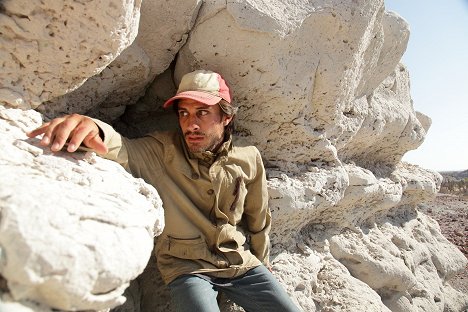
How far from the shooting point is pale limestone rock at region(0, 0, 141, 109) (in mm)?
1618

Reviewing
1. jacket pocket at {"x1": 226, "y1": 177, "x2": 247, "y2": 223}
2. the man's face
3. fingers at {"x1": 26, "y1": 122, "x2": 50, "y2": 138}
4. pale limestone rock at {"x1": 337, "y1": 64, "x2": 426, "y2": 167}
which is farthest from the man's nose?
pale limestone rock at {"x1": 337, "y1": 64, "x2": 426, "y2": 167}

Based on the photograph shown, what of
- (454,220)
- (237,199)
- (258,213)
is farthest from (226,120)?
(454,220)

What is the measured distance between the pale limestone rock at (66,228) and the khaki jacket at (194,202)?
60 centimetres

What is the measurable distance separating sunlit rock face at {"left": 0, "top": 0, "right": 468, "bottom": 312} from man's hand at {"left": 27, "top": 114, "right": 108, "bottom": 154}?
0.05 metres

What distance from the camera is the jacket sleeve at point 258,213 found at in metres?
2.45

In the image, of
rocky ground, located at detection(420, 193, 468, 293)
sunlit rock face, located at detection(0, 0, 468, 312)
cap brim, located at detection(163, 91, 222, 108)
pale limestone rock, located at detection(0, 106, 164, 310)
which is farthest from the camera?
rocky ground, located at detection(420, 193, 468, 293)

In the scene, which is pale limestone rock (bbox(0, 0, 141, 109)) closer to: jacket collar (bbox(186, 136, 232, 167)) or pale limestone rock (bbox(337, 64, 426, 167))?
jacket collar (bbox(186, 136, 232, 167))

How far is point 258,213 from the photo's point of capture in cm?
249

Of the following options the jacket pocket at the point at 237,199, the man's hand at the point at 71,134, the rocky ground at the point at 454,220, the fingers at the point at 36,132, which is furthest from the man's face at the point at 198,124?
the rocky ground at the point at 454,220

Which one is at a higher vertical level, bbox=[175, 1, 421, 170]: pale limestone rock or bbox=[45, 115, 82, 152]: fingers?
bbox=[175, 1, 421, 170]: pale limestone rock

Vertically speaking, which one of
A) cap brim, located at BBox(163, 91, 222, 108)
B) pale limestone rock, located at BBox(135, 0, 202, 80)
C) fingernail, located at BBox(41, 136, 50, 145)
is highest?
pale limestone rock, located at BBox(135, 0, 202, 80)

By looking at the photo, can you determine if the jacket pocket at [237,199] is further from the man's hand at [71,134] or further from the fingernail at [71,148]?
the fingernail at [71,148]

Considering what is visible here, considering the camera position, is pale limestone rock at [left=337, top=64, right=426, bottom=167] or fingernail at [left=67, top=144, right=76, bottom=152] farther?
pale limestone rock at [left=337, top=64, right=426, bottom=167]

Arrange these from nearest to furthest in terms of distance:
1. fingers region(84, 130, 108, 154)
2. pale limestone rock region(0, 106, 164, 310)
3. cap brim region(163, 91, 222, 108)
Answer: pale limestone rock region(0, 106, 164, 310) → fingers region(84, 130, 108, 154) → cap brim region(163, 91, 222, 108)
